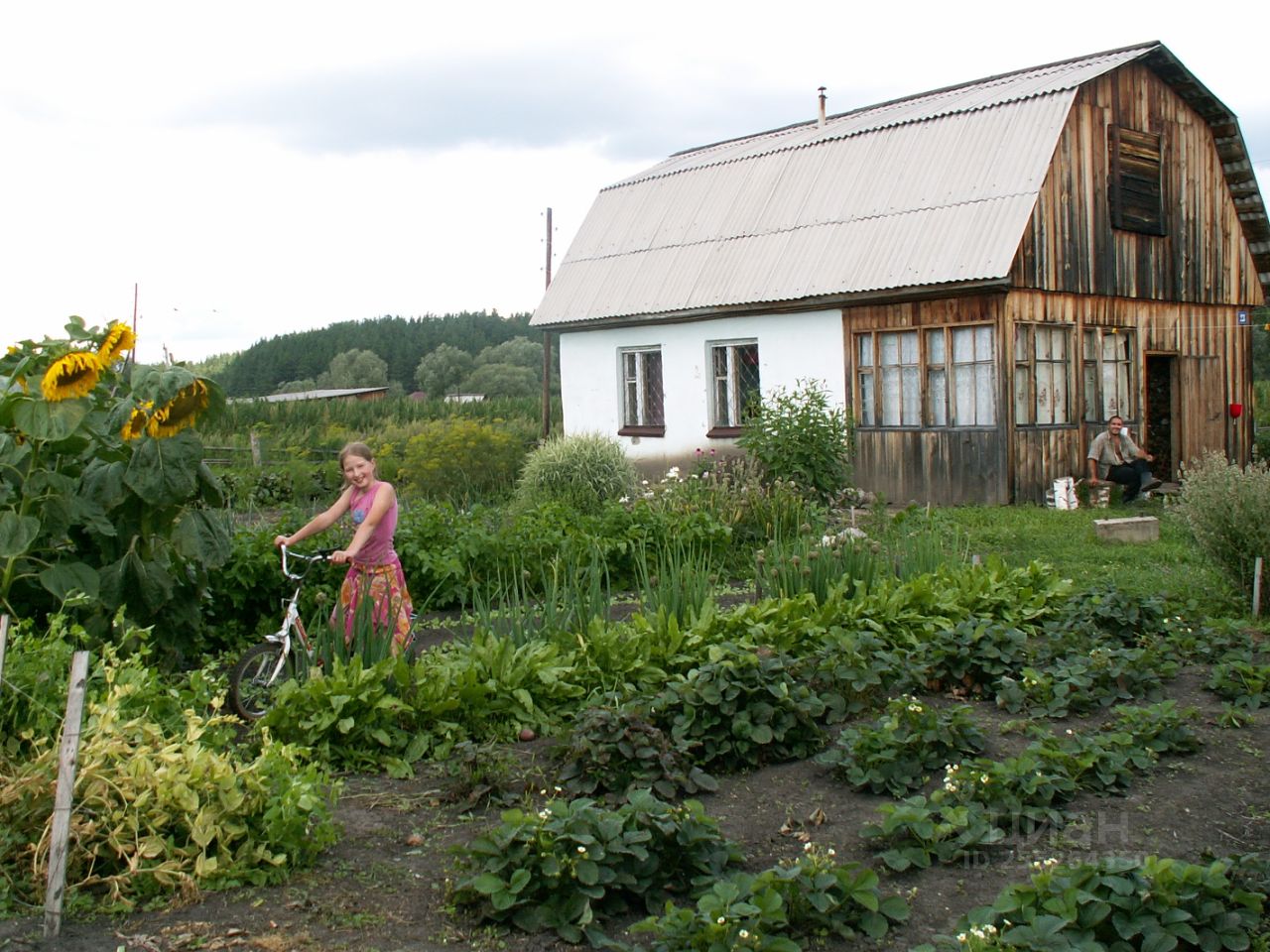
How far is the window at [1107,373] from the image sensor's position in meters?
16.9

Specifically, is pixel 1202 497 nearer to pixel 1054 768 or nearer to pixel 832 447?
pixel 1054 768

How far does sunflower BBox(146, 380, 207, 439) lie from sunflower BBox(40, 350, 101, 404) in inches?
10.0

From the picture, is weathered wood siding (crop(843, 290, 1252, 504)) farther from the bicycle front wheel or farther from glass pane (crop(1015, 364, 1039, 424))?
the bicycle front wheel

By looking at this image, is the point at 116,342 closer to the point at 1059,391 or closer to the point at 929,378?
the point at 929,378

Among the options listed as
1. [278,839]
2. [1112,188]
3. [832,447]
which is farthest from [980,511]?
[278,839]

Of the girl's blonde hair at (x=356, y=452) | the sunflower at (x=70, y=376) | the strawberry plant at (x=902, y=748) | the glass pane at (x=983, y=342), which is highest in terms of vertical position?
the glass pane at (x=983, y=342)

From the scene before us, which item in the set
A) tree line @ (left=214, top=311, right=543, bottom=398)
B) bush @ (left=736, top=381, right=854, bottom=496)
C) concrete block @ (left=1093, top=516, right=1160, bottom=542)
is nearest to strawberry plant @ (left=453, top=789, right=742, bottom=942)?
concrete block @ (left=1093, top=516, right=1160, bottom=542)

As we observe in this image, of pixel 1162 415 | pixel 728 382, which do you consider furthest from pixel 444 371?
pixel 1162 415

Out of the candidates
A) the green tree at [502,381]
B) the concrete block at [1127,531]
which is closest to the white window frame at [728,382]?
the concrete block at [1127,531]

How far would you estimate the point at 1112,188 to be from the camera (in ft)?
55.6

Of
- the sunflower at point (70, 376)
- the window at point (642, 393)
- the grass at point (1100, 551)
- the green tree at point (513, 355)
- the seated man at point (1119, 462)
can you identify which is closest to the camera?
the sunflower at point (70, 376)

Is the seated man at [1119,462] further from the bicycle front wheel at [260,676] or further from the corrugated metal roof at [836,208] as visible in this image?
the bicycle front wheel at [260,676]

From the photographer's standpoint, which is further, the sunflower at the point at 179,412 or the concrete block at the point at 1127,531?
the concrete block at the point at 1127,531

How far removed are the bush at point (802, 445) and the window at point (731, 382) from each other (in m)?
2.78
